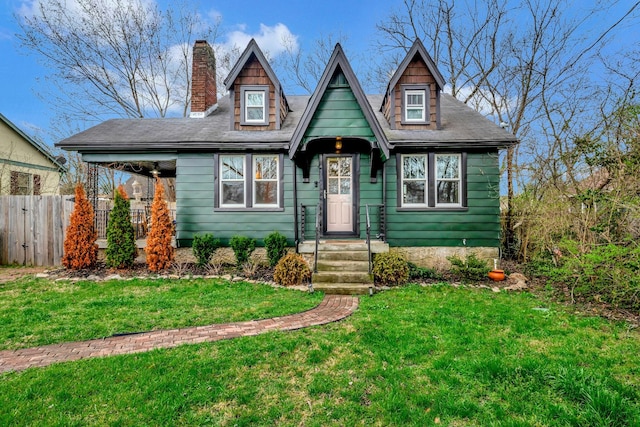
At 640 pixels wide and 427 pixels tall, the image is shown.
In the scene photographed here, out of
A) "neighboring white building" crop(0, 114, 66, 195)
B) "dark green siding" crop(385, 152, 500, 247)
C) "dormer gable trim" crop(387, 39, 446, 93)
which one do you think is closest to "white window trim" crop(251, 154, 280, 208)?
"dark green siding" crop(385, 152, 500, 247)

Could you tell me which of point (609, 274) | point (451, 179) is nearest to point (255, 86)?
point (451, 179)

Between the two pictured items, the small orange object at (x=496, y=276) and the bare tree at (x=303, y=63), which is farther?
the bare tree at (x=303, y=63)

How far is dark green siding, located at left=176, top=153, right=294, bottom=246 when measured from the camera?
9047 mm

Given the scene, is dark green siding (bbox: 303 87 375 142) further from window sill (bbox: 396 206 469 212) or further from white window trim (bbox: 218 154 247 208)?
white window trim (bbox: 218 154 247 208)

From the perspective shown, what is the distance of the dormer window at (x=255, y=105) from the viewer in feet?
30.9

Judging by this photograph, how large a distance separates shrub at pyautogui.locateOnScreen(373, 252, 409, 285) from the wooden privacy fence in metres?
9.59

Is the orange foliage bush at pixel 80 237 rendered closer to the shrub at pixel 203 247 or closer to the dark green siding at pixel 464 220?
the shrub at pixel 203 247

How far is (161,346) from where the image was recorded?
384 centimetres

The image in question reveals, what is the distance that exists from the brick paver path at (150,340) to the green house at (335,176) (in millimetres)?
3925

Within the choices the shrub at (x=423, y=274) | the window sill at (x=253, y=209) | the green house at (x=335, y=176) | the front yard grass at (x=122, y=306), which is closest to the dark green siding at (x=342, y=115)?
Result: the green house at (x=335, y=176)

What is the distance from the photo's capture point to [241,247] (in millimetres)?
8492

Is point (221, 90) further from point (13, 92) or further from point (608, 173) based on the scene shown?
point (608, 173)

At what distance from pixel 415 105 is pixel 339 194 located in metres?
3.81

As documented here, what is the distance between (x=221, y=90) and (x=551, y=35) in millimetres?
17531
